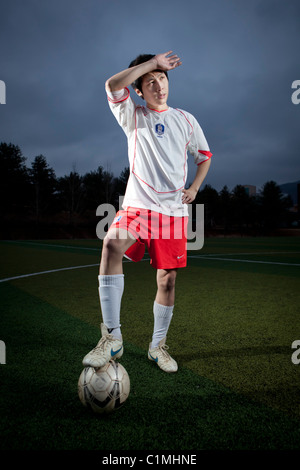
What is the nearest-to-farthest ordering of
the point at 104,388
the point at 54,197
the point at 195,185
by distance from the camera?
the point at 104,388, the point at 195,185, the point at 54,197

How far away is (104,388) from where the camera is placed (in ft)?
5.96

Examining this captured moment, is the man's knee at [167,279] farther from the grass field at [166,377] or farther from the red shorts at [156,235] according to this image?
the grass field at [166,377]

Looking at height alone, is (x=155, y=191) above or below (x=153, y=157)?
below

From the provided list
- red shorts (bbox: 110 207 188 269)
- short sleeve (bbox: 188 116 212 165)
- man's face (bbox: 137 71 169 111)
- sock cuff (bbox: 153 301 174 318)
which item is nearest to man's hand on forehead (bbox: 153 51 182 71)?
man's face (bbox: 137 71 169 111)

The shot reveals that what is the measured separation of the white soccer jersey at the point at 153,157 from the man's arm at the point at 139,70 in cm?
23

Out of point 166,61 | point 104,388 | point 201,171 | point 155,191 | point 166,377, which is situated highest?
point 166,61

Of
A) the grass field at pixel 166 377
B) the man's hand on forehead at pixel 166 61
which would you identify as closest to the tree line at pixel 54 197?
the grass field at pixel 166 377

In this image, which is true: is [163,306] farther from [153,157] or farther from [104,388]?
[153,157]

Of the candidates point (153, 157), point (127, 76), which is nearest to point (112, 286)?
point (153, 157)

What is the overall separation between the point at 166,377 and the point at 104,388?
59cm

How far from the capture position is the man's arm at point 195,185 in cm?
265

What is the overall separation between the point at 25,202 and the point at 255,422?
49.7 m

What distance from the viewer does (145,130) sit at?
2.54 meters
